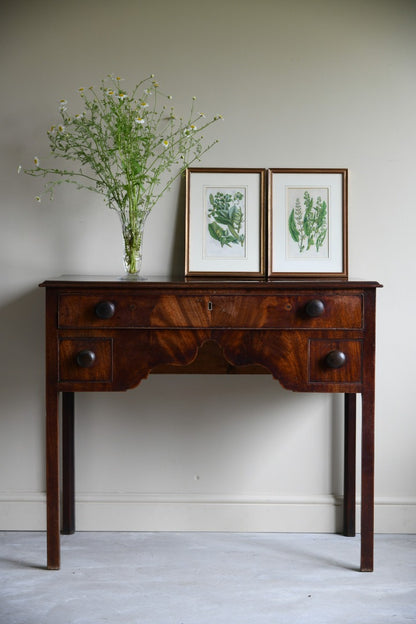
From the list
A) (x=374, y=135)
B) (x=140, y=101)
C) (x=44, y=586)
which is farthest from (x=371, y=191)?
(x=44, y=586)

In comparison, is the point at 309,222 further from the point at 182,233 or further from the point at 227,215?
the point at 182,233

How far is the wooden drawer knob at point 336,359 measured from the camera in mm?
2271

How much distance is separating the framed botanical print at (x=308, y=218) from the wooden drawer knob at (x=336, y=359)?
1.70 feet

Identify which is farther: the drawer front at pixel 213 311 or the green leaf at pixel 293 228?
the green leaf at pixel 293 228

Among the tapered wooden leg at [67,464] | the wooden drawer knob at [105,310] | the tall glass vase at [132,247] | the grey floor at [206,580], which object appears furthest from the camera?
the tapered wooden leg at [67,464]

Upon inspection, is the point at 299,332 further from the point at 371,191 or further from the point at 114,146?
the point at 114,146

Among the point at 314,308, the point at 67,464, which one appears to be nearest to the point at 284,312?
the point at 314,308

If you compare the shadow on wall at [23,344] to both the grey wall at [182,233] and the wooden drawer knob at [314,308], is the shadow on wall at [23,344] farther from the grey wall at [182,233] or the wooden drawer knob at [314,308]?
the wooden drawer knob at [314,308]

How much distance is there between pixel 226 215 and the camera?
2725mm

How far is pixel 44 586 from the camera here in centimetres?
225

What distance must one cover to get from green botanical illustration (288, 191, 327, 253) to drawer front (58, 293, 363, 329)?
0.48 meters

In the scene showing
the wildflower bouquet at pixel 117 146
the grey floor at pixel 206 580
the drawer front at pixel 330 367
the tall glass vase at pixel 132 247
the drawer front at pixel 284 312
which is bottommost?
the grey floor at pixel 206 580

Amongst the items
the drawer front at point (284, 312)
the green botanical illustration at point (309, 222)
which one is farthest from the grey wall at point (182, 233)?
the drawer front at point (284, 312)

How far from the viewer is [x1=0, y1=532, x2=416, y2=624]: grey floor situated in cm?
207
